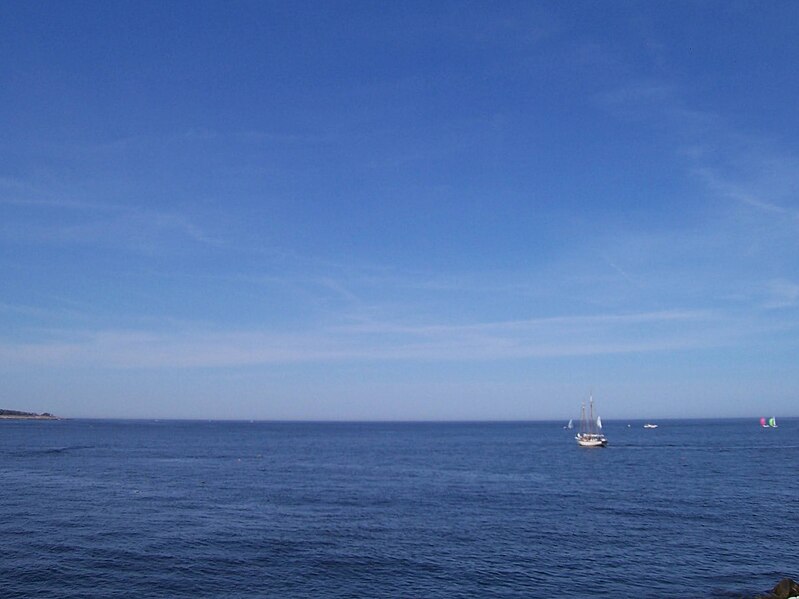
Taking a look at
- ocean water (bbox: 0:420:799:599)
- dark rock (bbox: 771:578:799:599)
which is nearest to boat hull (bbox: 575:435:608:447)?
ocean water (bbox: 0:420:799:599)

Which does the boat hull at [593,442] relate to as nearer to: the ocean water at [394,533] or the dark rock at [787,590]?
the ocean water at [394,533]

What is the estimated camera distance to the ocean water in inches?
1937

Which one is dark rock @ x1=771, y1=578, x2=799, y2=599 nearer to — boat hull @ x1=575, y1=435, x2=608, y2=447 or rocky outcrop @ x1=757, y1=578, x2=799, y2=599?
rocky outcrop @ x1=757, y1=578, x2=799, y2=599

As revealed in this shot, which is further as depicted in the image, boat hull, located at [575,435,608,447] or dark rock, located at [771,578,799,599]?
boat hull, located at [575,435,608,447]

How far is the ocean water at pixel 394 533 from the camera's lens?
4919 centimetres

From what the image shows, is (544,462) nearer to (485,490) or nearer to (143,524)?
(485,490)

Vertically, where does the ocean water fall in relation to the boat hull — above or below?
below

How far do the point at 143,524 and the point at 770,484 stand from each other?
3668 inches

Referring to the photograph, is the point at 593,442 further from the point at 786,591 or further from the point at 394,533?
the point at 786,591

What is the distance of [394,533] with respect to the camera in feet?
215

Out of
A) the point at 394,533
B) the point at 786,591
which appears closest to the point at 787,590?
the point at 786,591

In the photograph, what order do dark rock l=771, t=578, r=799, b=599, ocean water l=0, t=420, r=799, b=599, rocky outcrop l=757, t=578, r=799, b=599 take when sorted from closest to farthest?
rocky outcrop l=757, t=578, r=799, b=599, dark rock l=771, t=578, r=799, b=599, ocean water l=0, t=420, r=799, b=599

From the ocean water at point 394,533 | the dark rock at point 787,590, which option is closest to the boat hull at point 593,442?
the ocean water at point 394,533

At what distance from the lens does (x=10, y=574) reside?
164ft
